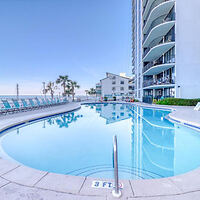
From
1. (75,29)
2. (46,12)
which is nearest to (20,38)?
(46,12)

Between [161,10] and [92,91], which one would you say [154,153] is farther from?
[92,91]

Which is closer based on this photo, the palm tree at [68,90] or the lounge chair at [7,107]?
the lounge chair at [7,107]

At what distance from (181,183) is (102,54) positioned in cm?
3430

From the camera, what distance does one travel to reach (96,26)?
26922 millimetres

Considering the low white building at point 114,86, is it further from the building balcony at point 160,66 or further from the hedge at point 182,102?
the hedge at point 182,102

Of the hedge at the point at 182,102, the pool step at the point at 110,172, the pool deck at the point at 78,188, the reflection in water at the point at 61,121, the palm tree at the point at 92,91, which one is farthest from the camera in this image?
the palm tree at the point at 92,91

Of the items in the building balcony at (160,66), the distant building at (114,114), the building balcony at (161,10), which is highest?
the building balcony at (161,10)

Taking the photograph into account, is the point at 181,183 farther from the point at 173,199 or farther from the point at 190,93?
the point at 190,93

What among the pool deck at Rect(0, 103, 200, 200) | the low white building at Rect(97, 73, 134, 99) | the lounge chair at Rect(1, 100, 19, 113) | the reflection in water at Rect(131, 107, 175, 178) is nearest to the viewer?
the pool deck at Rect(0, 103, 200, 200)

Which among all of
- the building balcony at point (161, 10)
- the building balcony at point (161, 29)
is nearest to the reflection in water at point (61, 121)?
the building balcony at point (161, 29)

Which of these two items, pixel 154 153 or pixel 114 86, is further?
pixel 114 86

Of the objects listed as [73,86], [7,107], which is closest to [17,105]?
[7,107]

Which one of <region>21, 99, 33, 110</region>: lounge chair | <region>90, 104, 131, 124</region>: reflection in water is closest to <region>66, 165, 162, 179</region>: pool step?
<region>90, 104, 131, 124</region>: reflection in water

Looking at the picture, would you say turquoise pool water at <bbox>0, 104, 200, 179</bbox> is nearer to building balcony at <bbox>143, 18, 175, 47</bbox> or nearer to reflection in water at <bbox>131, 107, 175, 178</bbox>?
reflection in water at <bbox>131, 107, 175, 178</bbox>
